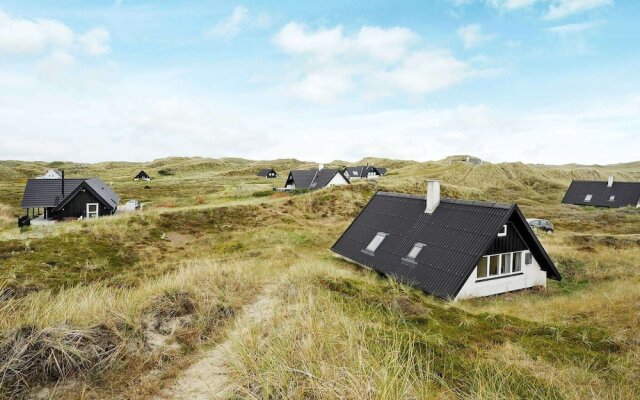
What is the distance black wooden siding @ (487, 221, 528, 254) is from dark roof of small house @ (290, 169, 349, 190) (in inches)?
1862

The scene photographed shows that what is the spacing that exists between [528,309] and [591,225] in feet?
124

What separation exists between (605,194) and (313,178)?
51.4m

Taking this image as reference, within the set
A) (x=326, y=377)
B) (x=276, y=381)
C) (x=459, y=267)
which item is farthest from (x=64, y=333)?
(x=459, y=267)

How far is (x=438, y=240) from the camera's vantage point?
20.5 metres

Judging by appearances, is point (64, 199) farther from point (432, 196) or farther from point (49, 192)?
point (432, 196)

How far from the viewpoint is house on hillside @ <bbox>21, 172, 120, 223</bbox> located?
140 feet

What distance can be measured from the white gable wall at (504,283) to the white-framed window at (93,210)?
42.0 metres

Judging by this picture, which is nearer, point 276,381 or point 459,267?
point 276,381

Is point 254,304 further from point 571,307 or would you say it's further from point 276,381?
point 571,307

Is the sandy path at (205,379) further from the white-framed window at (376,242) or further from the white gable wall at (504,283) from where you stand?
the white-framed window at (376,242)

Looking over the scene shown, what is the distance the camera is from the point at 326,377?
15.3ft

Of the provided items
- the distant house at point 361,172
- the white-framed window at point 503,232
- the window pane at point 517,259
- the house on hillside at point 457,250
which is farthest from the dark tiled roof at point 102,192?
the distant house at point 361,172

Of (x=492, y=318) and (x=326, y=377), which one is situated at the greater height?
(x=326, y=377)

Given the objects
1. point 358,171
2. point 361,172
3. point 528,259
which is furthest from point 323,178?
point 358,171
